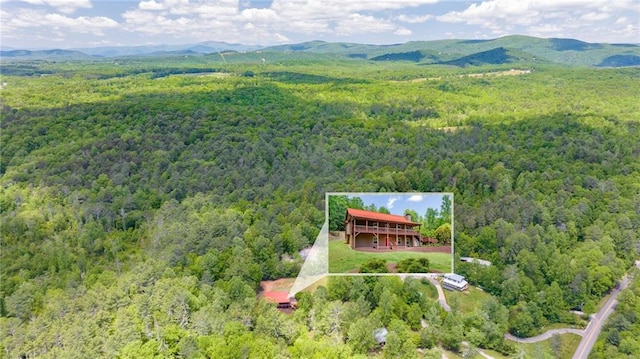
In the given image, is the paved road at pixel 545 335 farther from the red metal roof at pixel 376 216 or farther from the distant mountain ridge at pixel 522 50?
the distant mountain ridge at pixel 522 50

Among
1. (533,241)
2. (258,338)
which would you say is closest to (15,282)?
(258,338)

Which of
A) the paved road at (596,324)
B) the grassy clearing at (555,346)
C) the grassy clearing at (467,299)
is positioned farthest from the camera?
the grassy clearing at (467,299)

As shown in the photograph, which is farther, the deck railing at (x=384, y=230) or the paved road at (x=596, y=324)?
the paved road at (x=596, y=324)

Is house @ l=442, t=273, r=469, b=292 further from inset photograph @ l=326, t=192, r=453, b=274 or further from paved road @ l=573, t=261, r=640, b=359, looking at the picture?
inset photograph @ l=326, t=192, r=453, b=274

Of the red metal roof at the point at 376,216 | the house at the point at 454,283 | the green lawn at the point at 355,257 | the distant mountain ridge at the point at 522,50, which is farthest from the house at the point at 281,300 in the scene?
the distant mountain ridge at the point at 522,50

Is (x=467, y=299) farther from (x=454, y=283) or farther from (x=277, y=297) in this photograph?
(x=277, y=297)

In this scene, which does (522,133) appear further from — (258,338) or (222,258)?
(258,338)
